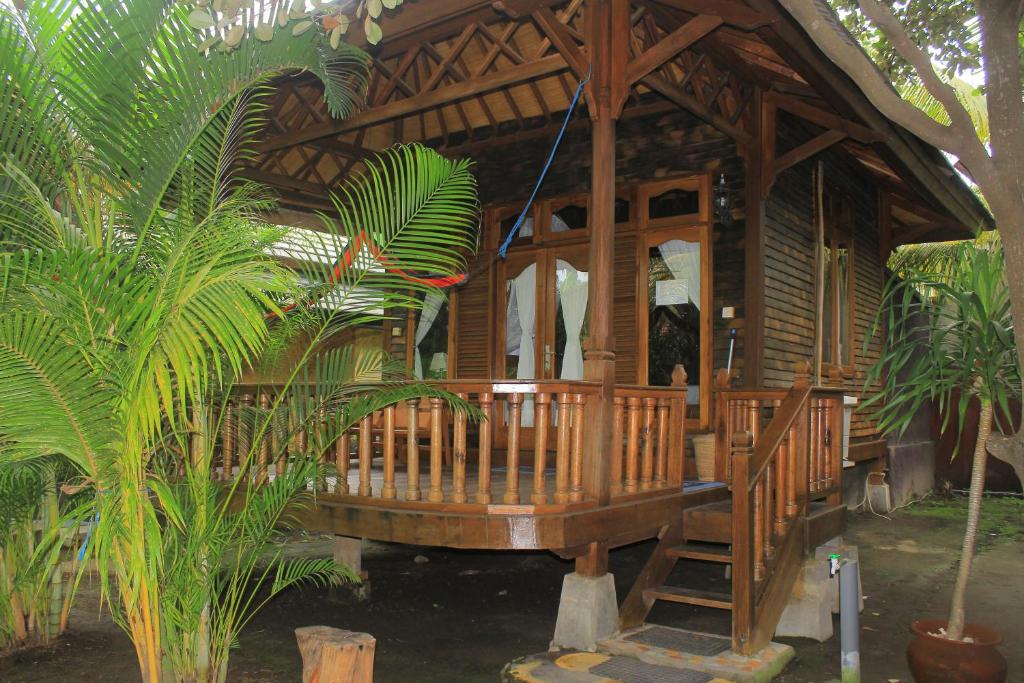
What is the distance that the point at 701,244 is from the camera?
25.0 ft

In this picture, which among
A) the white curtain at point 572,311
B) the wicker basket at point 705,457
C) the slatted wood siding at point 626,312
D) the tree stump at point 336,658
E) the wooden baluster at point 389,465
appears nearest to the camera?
the tree stump at point 336,658

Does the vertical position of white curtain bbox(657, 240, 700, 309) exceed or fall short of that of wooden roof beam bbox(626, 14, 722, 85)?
it falls short

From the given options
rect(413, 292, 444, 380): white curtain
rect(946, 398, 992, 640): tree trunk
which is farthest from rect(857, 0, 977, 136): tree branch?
rect(413, 292, 444, 380): white curtain

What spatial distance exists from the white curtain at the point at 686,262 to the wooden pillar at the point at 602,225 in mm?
2579

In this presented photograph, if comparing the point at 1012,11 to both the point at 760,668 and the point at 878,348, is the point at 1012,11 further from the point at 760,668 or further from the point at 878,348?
the point at 878,348

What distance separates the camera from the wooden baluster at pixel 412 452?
4.94 meters

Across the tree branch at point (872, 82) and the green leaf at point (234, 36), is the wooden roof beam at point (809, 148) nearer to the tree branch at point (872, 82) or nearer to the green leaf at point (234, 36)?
the tree branch at point (872, 82)

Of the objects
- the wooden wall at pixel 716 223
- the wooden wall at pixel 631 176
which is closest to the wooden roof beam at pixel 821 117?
the wooden wall at pixel 716 223

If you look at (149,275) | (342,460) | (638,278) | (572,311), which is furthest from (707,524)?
(149,275)

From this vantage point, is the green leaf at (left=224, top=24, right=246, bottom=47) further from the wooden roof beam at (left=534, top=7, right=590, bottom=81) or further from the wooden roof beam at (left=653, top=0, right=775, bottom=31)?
the wooden roof beam at (left=653, top=0, right=775, bottom=31)

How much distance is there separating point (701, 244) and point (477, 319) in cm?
263

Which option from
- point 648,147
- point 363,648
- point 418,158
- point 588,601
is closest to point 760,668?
point 588,601

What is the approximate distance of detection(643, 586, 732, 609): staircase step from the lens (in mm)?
A: 4992

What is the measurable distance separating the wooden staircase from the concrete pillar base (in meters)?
0.15
